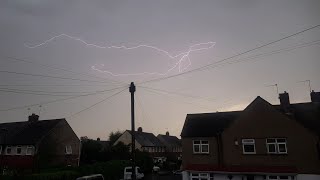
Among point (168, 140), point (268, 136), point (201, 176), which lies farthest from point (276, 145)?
point (168, 140)

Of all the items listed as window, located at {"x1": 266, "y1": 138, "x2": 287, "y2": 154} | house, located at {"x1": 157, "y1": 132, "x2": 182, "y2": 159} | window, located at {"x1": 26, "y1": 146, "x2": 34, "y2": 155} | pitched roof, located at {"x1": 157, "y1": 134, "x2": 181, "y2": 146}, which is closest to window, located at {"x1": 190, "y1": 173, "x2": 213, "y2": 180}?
window, located at {"x1": 266, "y1": 138, "x2": 287, "y2": 154}

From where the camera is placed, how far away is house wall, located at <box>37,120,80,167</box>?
155ft

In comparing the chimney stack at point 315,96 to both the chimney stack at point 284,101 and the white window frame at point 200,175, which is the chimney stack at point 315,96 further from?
the white window frame at point 200,175

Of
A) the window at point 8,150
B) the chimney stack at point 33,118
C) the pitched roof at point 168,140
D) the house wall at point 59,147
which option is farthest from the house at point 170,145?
the window at point 8,150

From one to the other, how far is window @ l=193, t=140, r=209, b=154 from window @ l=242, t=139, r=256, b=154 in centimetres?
428

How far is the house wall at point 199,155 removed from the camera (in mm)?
32031

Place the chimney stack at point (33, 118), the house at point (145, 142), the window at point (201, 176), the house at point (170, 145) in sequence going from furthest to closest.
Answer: the house at point (170, 145) → the house at point (145, 142) → the chimney stack at point (33, 118) → the window at point (201, 176)

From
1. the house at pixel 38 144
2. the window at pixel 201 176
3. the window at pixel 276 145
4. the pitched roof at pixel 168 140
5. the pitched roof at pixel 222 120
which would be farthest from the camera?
the pitched roof at pixel 168 140

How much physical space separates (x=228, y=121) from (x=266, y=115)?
5.73 meters

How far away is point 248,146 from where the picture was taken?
99.6 feet

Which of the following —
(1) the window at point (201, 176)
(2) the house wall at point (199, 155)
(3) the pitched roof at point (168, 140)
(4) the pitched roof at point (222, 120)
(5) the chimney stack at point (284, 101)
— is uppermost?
(5) the chimney stack at point (284, 101)

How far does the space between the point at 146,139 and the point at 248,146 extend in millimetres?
51321

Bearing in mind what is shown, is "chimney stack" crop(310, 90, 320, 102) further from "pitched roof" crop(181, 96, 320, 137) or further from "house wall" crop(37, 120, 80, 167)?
"house wall" crop(37, 120, 80, 167)

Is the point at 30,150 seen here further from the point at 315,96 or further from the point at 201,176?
the point at 315,96
